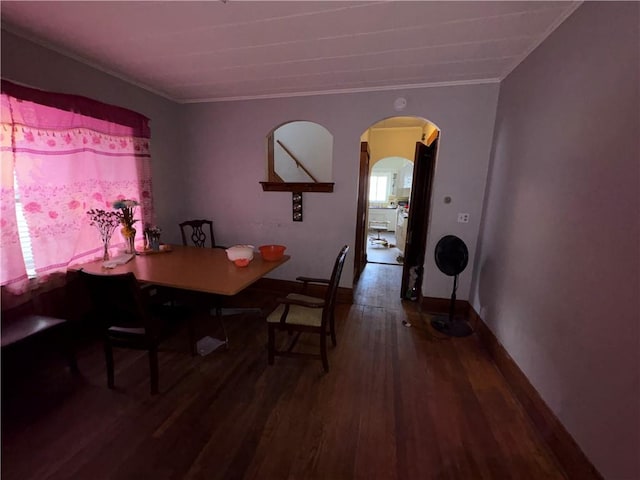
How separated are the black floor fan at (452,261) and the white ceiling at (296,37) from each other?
162cm

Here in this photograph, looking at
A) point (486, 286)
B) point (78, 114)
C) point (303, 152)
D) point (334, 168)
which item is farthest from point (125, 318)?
point (303, 152)

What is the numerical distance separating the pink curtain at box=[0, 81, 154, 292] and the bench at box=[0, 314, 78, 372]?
0.24 meters

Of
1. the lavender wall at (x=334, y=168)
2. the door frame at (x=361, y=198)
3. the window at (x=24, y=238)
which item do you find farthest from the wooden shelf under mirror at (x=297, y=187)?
the window at (x=24, y=238)

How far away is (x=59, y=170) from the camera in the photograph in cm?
208

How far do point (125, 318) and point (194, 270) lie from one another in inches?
20.9

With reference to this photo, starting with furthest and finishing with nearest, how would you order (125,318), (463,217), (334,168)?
(334,168)
(463,217)
(125,318)

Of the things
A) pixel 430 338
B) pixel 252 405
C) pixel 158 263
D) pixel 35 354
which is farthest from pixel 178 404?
pixel 430 338

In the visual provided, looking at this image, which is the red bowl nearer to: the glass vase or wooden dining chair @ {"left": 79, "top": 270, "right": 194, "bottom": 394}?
wooden dining chair @ {"left": 79, "top": 270, "right": 194, "bottom": 394}

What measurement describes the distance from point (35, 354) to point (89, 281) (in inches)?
22.9

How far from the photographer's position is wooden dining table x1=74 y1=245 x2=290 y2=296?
1.80 metres

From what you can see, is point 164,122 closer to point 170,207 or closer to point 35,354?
point 170,207

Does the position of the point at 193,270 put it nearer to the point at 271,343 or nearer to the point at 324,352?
the point at 271,343

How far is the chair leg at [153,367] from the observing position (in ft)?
5.70

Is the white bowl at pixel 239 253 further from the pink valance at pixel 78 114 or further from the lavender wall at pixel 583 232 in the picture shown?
the lavender wall at pixel 583 232
